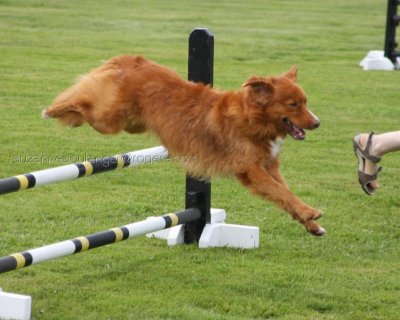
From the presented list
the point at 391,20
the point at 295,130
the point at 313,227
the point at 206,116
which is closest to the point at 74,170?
the point at 206,116

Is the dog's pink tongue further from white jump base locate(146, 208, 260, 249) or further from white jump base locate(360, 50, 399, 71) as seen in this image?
white jump base locate(360, 50, 399, 71)

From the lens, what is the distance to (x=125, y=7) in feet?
68.8

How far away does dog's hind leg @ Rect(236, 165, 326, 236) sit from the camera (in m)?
5.28

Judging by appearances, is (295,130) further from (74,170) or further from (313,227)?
(74,170)

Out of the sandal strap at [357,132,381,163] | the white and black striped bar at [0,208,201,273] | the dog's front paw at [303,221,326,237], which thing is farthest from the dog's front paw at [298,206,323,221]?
the sandal strap at [357,132,381,163]

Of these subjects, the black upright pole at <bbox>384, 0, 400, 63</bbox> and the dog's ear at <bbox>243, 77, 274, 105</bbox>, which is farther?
the black upright pole at <bbox>384, 0, 400, 63</bbox>

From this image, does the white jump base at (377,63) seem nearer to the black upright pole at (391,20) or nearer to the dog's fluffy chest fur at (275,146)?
the black upright pole at (391,20)

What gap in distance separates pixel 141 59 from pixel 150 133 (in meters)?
0.45

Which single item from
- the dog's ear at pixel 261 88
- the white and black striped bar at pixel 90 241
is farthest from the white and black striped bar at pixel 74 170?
the dog's ear at pixel 261 88

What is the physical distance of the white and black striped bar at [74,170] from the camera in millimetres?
5066

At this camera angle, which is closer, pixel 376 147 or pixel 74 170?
pixel 74 170

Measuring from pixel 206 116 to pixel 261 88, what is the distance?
401 mm

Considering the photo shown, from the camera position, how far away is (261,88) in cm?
535

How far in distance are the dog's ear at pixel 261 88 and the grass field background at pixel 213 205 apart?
42.3 inches
